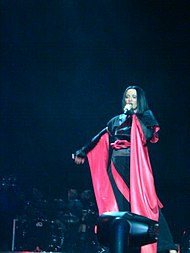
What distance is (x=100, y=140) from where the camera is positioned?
3.80m

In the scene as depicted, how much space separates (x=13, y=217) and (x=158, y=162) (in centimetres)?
231

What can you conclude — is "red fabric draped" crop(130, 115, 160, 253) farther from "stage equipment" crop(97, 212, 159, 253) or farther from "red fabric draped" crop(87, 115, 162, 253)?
"stage equipment" crop(97, 212, 159, 253)

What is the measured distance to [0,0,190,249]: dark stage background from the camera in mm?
6488

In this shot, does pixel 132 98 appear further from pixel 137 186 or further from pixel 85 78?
A: pixel 85 78

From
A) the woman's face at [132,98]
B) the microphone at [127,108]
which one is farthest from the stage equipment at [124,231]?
the woman's face at [132,98]

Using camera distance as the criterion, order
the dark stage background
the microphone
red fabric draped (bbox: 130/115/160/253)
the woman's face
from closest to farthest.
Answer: red fabric draped (bbox: 130/115/160/253)
the microphone
the woman's face
the dark stage background

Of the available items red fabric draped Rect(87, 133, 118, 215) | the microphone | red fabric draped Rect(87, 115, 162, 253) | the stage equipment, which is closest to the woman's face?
the microphone

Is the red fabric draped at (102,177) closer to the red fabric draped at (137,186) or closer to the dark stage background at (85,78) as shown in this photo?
the red fabric draped at (137,186)

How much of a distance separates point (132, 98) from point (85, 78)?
327cm

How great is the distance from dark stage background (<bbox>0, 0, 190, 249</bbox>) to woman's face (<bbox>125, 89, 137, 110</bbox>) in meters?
3.00

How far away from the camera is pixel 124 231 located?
85.3 inches

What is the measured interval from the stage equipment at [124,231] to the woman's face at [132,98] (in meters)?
1.52

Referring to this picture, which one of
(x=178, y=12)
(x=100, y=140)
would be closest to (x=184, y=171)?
(x=178, y=12)

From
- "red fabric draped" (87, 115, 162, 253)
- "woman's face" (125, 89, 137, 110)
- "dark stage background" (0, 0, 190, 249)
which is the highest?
"dark stage background" (0, 0, 190, 249)
